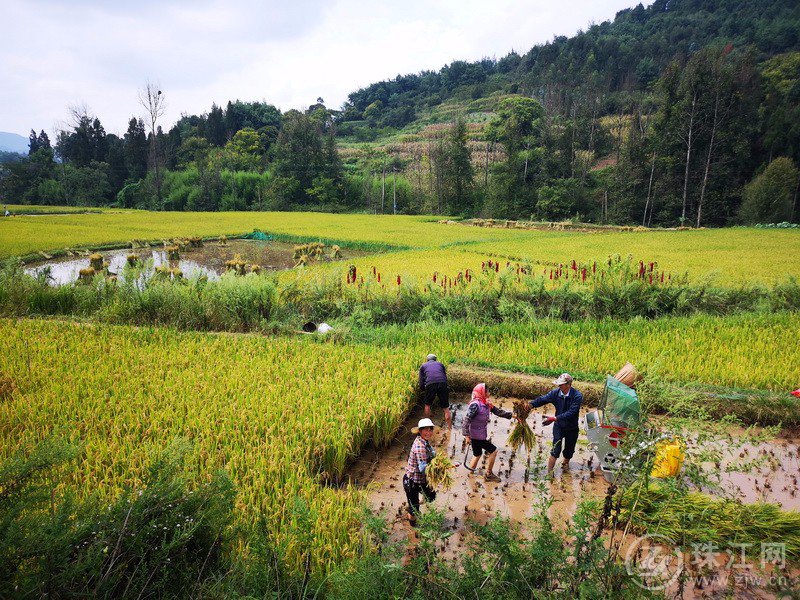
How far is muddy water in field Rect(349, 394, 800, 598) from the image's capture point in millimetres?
3996

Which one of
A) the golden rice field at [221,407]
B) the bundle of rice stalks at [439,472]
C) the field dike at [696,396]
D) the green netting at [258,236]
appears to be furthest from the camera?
the green netting at [258,236]

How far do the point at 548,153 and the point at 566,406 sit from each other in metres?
41.1

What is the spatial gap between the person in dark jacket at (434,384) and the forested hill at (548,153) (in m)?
35.1

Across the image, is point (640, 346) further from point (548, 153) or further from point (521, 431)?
point (548, 153)

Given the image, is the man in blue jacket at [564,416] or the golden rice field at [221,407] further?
the man in blue jacket at [564,416]

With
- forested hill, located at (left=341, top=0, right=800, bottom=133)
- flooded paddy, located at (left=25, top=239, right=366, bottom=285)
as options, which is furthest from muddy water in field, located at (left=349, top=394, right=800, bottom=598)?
forested hill, located at (left=341, top=0, right=800, bottom=133)

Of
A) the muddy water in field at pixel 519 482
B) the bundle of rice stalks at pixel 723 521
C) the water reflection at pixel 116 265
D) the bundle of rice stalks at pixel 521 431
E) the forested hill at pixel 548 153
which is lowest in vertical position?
the muddy water in field at pixel 519 482

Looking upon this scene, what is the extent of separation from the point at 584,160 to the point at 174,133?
53.9 meters

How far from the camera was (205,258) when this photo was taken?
729 inches

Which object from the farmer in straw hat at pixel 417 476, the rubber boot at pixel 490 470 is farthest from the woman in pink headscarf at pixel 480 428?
the farmer in straw hat at pixel 417 476

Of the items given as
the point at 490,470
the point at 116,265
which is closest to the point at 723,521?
the point at 490,470

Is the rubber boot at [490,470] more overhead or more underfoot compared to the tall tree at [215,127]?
more underfoot

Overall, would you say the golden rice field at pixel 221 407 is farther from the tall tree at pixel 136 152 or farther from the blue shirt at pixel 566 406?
the tall tree at pixel 136 152

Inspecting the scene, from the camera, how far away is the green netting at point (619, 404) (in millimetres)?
4281
